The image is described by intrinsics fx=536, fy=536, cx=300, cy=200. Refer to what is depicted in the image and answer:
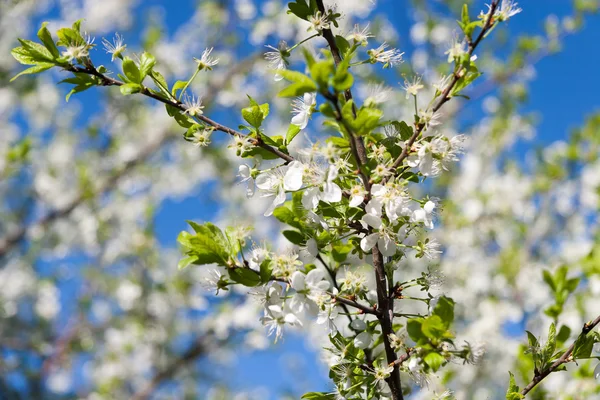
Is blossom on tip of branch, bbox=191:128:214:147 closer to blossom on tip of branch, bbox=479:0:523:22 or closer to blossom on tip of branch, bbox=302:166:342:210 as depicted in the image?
blossom on tip of branch, bbox=302:166:342:210

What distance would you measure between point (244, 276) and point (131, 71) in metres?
0.48

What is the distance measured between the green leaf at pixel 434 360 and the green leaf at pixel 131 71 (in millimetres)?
784

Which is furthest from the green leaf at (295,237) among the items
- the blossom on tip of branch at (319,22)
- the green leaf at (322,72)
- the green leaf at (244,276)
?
the blossom on tip of branch at (319,22)

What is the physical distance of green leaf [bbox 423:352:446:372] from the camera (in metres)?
0.92

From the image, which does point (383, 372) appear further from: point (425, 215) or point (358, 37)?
point (358, 37)

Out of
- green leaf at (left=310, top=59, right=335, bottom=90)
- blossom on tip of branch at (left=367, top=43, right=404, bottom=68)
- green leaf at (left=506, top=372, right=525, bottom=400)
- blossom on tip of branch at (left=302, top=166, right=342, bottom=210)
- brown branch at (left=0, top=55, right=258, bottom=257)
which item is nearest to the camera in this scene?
→ green leaf at (left=310, top=59, right=335, bottom=90)

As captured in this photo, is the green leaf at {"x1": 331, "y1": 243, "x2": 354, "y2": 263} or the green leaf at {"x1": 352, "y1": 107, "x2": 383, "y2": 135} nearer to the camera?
the green leaf at {"x1": 352, "y1": 107, "x2": 383, "y2": 135}

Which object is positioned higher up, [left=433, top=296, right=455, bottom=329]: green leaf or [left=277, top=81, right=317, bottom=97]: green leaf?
[left=277, top=81, right=317, bottom=97]: green leaf

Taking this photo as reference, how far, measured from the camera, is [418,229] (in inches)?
44.6

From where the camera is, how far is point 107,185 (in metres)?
5.72

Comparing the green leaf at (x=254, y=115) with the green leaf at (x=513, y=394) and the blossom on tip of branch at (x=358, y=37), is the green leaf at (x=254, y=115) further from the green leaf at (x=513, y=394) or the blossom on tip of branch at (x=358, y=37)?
the green leaf at (x=513, y=394)

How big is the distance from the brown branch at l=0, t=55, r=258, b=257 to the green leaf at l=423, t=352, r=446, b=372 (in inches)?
195

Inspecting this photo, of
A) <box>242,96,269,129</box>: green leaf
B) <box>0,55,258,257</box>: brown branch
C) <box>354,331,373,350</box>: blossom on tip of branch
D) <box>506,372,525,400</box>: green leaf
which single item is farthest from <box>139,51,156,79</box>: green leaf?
<box>0,55,258,257</box>: brown branch

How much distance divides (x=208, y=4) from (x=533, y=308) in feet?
18.1
